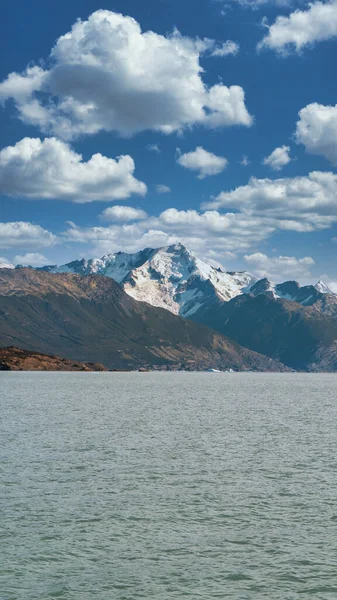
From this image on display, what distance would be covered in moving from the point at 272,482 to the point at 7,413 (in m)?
91.1

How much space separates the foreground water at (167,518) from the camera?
34000 mm

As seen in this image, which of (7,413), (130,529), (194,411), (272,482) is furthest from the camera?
(194,411)

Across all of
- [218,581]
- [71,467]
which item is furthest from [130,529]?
[71,467]

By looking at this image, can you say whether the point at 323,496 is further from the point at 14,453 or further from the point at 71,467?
the point at 14,453

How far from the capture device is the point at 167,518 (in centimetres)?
4706

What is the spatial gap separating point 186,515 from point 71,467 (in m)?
22.9

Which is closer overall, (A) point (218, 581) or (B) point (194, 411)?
(A) point (218, 581)

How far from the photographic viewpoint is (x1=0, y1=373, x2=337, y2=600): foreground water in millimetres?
34000

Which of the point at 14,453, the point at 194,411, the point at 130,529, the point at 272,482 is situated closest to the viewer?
the point at 130,529

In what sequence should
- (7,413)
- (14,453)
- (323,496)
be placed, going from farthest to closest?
(7,413) < (14,453) < (323,496)

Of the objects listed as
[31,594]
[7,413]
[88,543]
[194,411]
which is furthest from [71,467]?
[194,411]

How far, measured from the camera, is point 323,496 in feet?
177

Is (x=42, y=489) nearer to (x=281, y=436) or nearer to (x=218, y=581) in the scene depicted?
(x=218, y=581)

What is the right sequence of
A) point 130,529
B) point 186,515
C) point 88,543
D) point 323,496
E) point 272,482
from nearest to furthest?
1. point 88,543
2. point 130,529
3. point 186,515
4. point 323,496
5. point 272,482
